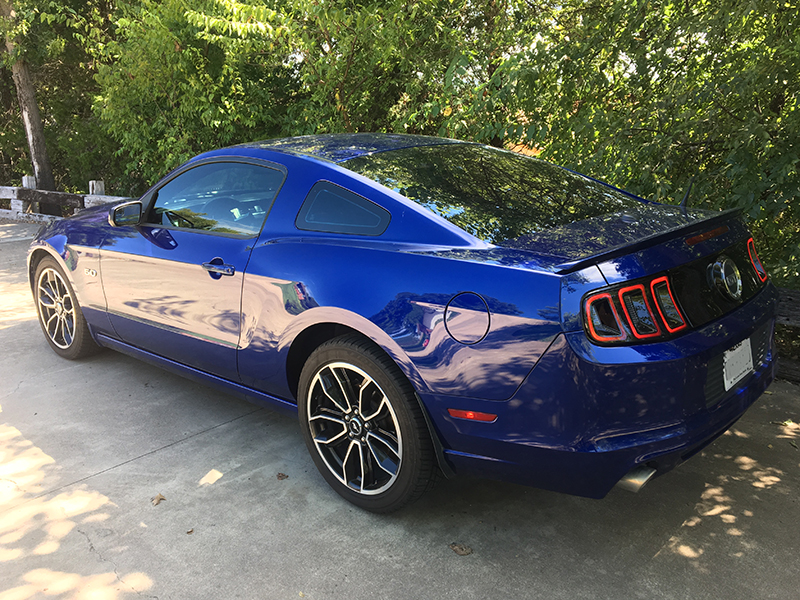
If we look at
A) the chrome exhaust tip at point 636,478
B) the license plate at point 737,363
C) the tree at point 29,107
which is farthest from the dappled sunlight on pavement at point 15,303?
the tree at point 29,107

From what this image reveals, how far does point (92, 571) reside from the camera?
2555 mm

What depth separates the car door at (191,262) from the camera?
3266 millimetres

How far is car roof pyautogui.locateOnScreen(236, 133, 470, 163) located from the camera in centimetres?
321

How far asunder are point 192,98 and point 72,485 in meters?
6.82

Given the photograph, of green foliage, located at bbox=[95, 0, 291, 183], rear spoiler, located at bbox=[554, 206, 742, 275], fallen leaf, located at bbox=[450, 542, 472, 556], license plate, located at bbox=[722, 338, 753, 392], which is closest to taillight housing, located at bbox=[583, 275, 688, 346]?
rear spoiler, located at bbox=[554, 206, 742, 275]

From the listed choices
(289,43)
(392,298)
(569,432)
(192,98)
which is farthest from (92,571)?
(192,98)

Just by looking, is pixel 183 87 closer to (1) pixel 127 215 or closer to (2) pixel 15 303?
(2) pixel 15 303

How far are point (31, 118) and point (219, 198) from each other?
467 inches

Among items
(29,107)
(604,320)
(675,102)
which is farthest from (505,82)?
(29,107)

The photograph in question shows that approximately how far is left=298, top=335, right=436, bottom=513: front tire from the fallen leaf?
25 centimetres

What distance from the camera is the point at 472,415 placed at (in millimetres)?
2408

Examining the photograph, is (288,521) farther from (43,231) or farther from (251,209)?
(43,231)

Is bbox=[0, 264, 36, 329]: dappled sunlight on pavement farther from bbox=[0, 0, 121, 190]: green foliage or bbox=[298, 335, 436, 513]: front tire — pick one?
bbox=[0, 0, 121, 190]: green foliage

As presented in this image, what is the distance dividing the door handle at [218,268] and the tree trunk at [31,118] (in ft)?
38.5
